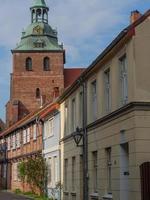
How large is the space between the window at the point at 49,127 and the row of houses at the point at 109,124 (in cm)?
179

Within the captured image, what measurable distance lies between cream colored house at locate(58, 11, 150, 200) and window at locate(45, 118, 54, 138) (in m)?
9.23

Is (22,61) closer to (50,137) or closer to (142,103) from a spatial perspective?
(50,137)

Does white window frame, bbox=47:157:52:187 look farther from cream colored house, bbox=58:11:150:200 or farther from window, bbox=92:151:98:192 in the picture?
window, bbox=92:151:98:192

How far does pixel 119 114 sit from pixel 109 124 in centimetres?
160

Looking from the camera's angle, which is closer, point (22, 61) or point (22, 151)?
point (22, 151)

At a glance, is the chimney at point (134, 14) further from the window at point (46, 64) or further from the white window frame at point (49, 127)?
the window at point (46, 64)

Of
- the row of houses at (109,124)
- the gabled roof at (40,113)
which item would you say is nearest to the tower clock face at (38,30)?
the gabled roof at (40,113)

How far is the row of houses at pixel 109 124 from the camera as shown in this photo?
17.8 meters

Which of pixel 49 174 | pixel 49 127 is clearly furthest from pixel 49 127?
pixel 49 174

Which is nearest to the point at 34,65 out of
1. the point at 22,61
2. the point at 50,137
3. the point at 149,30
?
the point at 22,61

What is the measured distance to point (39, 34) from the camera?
94.6 metres

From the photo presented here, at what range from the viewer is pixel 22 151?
4909 cm

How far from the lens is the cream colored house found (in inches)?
699

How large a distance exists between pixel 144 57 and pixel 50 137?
19485 millimetres
